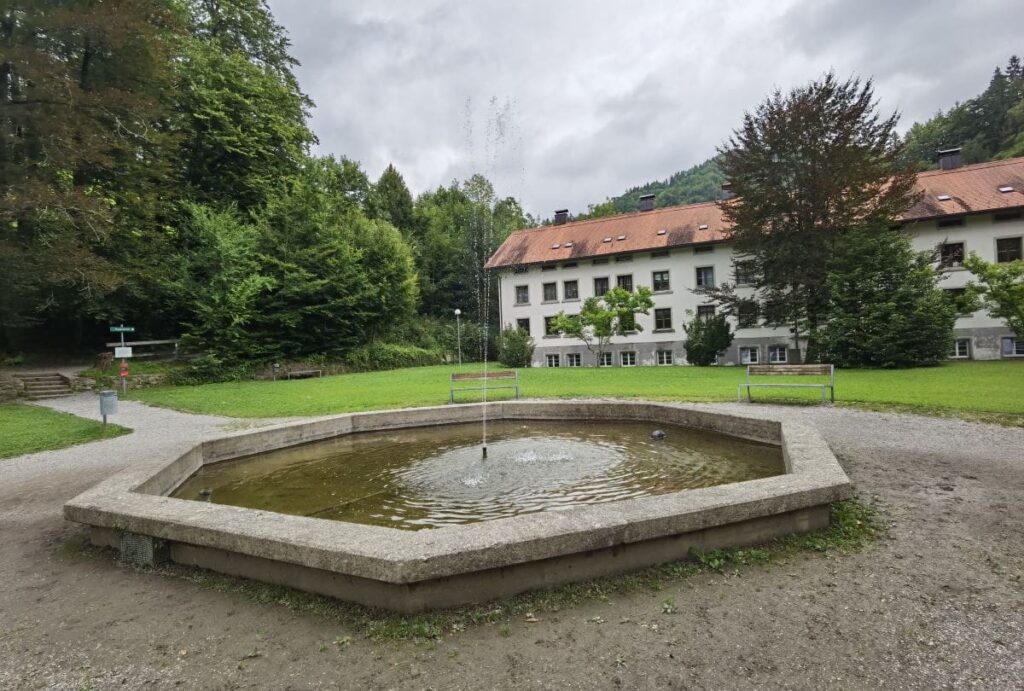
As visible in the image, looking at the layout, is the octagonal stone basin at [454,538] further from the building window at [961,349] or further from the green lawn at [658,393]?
the building window at [961,349]

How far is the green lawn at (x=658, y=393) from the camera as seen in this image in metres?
11.7

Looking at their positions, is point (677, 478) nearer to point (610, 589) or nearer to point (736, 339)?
point (610, 589)

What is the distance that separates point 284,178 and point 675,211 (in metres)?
27.2

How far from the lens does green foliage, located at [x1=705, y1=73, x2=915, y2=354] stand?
25.1 metres

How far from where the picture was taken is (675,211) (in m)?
38.3

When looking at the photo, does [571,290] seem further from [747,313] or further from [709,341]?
[747,313]

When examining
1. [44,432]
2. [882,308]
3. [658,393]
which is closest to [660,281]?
[882,308]

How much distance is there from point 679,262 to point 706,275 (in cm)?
200

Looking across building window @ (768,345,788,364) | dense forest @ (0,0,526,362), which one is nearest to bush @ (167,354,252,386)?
dense forest @ (0,0,526,362)

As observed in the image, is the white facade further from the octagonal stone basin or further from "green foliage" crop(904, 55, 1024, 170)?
"green foliage" crop(904, 55, 1024, 170)

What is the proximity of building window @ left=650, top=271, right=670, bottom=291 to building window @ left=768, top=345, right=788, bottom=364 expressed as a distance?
25.8ft

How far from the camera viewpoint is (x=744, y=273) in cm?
2919

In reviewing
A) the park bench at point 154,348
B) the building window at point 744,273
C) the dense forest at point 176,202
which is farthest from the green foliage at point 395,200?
the building window at point 744,273

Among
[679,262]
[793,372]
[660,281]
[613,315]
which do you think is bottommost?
[793,372]
